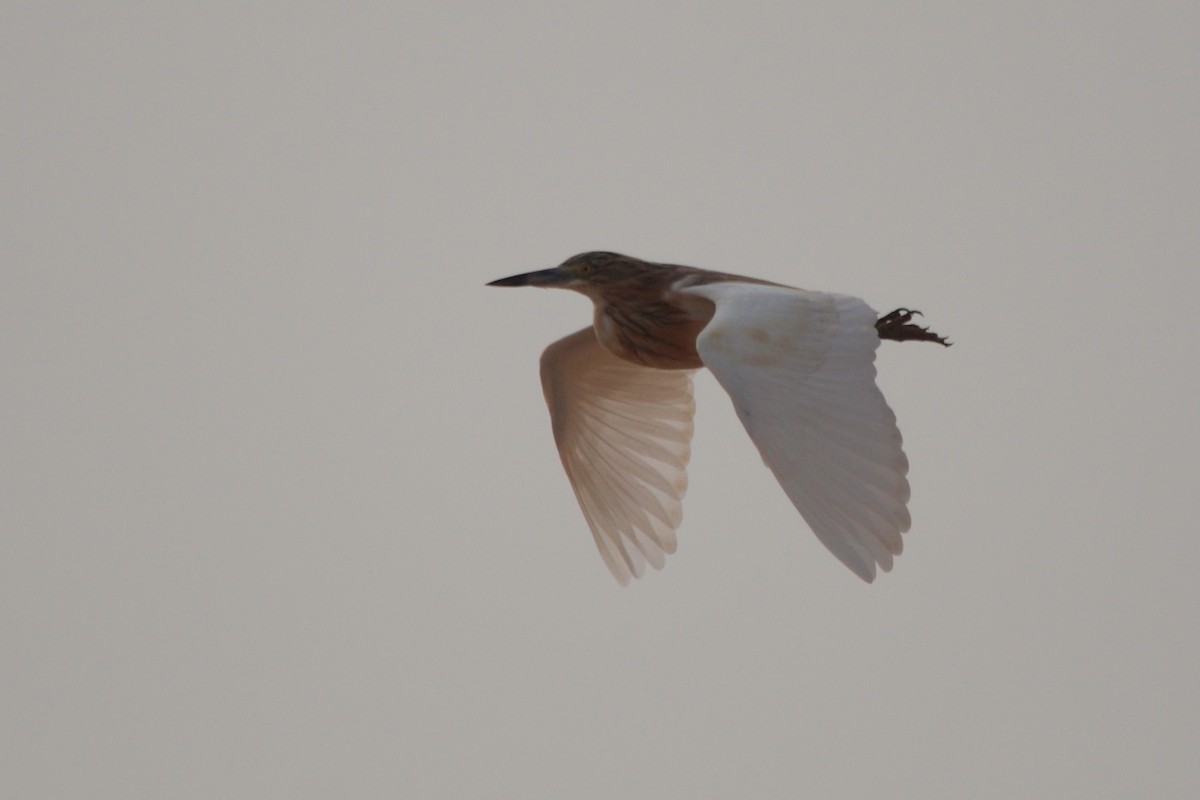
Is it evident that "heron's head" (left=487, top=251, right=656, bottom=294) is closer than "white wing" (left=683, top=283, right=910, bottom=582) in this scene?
No

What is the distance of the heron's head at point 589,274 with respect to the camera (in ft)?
20.5

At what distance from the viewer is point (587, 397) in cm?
709

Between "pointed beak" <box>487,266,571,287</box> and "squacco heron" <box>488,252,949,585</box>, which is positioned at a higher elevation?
"pointed beak" <box>487,266,571,287</box>

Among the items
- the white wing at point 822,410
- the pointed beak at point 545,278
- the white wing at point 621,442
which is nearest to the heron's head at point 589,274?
the pointed beak at point 545,278

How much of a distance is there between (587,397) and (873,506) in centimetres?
229

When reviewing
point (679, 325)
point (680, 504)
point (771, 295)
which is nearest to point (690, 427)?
point (680, 504)

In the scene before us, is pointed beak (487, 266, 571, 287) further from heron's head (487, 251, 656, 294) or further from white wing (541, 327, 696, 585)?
white wing (541, 327, 696, 585)

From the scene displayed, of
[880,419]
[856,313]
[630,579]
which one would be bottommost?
[630,579]

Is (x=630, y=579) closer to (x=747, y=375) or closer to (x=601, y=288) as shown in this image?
(x=601, y=288)

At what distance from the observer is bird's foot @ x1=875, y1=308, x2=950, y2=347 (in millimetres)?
6121

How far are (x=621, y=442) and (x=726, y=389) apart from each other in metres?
1.85

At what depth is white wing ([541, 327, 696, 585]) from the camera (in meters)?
6.79

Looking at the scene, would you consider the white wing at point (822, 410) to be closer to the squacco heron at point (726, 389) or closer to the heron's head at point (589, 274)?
the squacco heron at point (726, 389)

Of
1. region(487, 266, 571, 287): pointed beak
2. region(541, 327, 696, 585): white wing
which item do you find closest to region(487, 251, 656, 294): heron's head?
region(487, 266, 571, 287): pointed beak
